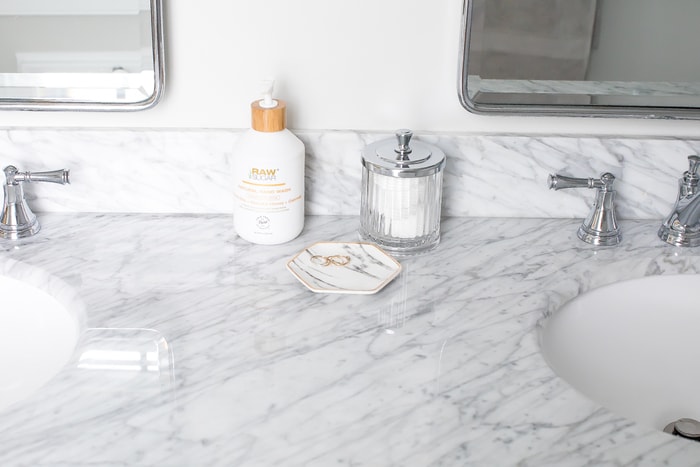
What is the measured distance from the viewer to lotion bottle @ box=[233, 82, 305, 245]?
1076 mm

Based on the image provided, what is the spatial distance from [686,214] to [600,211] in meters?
0.11

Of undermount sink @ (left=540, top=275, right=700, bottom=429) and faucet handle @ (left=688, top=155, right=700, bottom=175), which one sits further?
faucet handle @ (left=688, top=155, right=700, bottom=175)

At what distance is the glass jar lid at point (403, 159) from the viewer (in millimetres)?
1078

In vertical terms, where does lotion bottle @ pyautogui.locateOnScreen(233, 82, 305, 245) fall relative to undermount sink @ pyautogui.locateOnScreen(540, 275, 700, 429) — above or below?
above

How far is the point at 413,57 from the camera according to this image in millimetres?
1138

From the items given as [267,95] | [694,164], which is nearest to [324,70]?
[267,95]

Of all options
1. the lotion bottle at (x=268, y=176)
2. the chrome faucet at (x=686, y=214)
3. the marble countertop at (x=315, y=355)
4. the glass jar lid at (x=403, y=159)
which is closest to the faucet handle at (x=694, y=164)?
the chrome faucet at (x=686, y=214)

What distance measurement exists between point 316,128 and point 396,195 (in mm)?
154

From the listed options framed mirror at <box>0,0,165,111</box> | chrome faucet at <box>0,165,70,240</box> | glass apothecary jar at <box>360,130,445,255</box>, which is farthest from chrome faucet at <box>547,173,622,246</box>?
chrome faucet at <box>0,165,70,240</box>

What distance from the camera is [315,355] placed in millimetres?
916

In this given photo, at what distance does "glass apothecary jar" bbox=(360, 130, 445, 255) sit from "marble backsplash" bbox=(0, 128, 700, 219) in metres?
0.07

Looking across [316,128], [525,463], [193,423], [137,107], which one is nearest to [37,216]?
[137,107]

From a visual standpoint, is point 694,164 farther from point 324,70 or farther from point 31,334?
point 31,334

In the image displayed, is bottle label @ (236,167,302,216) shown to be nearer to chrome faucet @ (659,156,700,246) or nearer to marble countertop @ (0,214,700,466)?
marble countertop @ (0,214,700,466)
